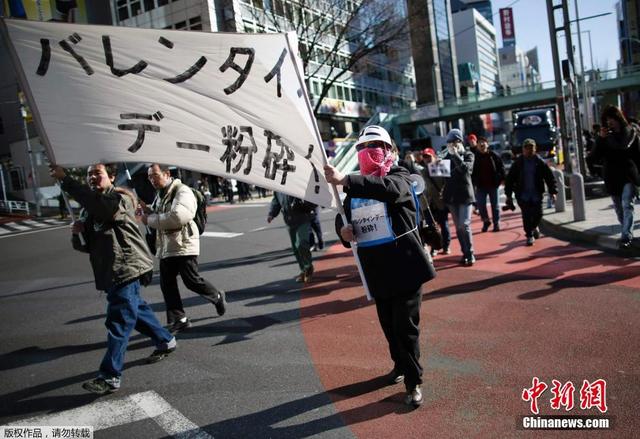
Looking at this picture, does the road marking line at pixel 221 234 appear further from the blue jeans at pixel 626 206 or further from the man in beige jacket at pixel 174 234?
the blue jeans at pixel 626 206

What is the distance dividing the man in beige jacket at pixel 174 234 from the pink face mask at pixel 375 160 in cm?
217

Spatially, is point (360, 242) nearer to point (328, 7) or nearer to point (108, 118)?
point (108, 118)

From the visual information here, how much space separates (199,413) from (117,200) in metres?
1.77

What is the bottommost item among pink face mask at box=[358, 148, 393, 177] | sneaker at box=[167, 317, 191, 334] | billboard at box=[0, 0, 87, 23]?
sneaker at box=[167, 317, 191, 334]

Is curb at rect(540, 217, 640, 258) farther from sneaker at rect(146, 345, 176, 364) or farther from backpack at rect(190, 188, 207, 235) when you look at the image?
sneaker at rect(146, 345, 176, 364)

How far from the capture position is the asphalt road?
3400 millimetres

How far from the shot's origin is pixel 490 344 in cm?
445

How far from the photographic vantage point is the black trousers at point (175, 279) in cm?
536

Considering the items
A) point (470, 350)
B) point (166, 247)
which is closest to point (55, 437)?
point (166, 247)

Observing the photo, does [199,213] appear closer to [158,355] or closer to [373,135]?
[158,355]

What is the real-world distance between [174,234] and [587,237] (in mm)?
6654

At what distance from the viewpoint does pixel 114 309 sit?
4.14 metres

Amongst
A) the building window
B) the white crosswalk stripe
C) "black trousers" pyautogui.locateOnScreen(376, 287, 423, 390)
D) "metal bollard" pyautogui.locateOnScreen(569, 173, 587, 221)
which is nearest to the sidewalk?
"metal bollard" pyautogui.locateOnScreen(569, 173, 587, 221)

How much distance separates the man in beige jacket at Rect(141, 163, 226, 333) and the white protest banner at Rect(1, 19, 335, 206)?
56.2 inches
